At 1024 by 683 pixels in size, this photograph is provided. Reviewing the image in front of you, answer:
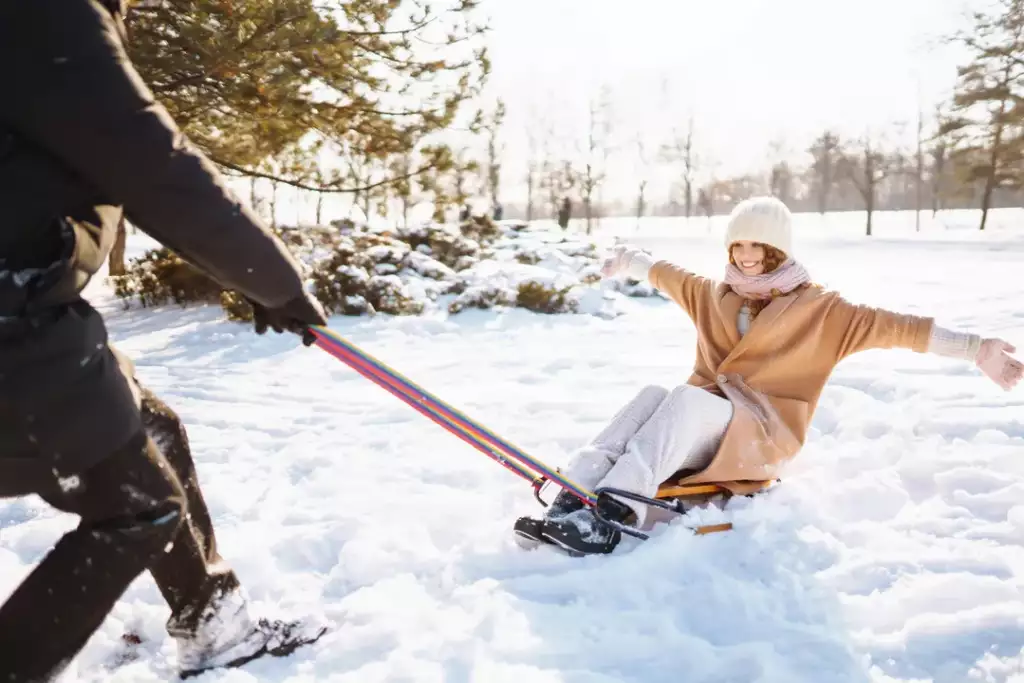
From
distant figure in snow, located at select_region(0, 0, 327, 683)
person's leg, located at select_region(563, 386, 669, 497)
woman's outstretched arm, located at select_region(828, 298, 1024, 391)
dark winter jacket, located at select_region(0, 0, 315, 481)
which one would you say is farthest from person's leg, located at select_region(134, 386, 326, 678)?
woman's outstretched arm, located at select_region(828, 298, 1024, 391)

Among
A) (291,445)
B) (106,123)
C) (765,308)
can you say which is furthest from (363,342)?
(106,123)

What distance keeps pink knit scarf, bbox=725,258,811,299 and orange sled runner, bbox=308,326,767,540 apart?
77 cm

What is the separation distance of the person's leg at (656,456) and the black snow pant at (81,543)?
1.27m

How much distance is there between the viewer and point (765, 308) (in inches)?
104

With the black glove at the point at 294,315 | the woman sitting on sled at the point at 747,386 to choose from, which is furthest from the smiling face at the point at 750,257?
the black glove at the point at 294,315

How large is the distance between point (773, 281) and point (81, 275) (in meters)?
2.27

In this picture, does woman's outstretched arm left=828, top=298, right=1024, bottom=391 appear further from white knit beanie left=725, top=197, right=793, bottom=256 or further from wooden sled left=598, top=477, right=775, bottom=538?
wooden sled left=598, top=477, right=775, bottom=538

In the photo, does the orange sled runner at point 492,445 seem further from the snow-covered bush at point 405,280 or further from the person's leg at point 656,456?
the snow-covered bush at point 405,280

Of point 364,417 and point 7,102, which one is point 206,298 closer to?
point 364,417

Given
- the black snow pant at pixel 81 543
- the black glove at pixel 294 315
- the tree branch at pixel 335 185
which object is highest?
the tree branch at pixel 335 185

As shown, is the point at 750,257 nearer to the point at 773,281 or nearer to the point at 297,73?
the point at 773,281

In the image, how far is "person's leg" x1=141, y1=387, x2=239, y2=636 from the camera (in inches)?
61.4

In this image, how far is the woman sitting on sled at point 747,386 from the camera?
7.57 feet

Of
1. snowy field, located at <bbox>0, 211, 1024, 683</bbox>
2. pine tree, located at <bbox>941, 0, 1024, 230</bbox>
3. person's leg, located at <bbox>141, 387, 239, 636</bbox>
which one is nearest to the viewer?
person's leg, located at <bbox>141, 387, 239, 636</bbox>
